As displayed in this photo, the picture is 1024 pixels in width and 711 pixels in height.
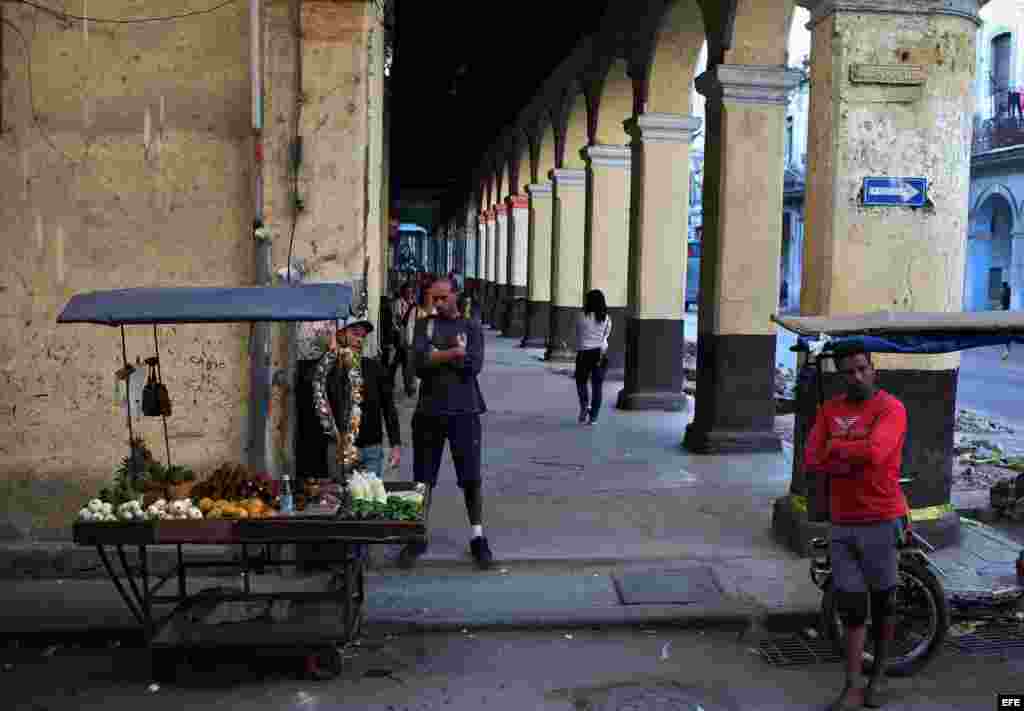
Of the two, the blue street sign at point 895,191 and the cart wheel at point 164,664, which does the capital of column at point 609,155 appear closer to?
the blue street sign at point 895,191

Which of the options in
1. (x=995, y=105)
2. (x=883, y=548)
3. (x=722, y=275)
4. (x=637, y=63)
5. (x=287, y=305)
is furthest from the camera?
(x=995, y=105)

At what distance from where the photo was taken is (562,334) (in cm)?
2175

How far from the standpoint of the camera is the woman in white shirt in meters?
12.9

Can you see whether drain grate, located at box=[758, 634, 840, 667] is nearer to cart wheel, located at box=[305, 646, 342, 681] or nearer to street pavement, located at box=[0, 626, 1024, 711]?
street pavement, located at box=[0, 626, 1024, 711]

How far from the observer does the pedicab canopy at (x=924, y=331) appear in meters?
5.73

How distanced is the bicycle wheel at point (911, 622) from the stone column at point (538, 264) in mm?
19844

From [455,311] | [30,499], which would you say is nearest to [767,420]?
[455,311]

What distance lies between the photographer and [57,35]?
7.04 metres

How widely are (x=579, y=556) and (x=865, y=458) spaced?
291cm

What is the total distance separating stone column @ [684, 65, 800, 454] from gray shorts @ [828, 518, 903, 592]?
558 centimetres

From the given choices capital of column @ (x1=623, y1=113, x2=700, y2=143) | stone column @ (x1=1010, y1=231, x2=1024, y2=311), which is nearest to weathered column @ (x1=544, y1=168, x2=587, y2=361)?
capital of column @ (x1=623, y1=113, x2=700, y2=143)

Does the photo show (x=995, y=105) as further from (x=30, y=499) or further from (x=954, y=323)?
(x=30, y=499)

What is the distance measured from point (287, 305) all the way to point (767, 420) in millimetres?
7153

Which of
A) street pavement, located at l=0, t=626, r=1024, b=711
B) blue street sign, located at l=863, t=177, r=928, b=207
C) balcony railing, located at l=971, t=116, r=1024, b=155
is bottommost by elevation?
street pavement, located at l=0, t=626, r=1024, b=711
